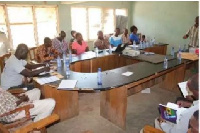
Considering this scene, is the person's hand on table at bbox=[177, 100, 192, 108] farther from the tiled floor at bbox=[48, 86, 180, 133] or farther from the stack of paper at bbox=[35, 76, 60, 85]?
the stack of paper at bbox=[35, 76, 60, 85]

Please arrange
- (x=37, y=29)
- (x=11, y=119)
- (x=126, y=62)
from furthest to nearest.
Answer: (x=37, y=29) → (x=126, y=62) → (x=11, y=119)

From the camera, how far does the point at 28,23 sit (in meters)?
5.84

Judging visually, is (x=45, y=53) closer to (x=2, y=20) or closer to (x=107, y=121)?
(x=107, y=121)

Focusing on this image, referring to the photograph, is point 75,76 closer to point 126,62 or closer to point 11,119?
point 11,119

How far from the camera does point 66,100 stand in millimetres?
2893

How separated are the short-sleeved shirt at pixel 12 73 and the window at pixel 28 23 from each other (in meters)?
3.03

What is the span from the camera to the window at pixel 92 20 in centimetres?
698

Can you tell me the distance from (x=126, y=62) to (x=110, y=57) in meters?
0.39

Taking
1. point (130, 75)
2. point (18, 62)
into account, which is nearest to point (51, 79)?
point (18, 62)

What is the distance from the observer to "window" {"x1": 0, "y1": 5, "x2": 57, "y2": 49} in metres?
5.43

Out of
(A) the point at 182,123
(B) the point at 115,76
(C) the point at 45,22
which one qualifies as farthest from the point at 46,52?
(A) the point at 182,123

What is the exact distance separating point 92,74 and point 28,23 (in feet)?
13.0

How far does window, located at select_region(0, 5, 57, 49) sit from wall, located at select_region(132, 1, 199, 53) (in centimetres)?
387

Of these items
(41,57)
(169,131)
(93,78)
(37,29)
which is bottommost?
(169,131)
